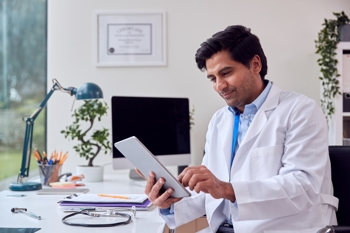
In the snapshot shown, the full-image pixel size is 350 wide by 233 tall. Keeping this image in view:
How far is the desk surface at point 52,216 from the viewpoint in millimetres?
1399

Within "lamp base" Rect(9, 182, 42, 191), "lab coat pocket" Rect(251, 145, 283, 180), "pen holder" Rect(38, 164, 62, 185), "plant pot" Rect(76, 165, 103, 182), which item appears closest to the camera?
"lab coat pocket" Rect(251, 145, 283, 180)

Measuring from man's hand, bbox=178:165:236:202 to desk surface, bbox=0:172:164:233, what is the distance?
0.19 metres

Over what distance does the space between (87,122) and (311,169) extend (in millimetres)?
1680

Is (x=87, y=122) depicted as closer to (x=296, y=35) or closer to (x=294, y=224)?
(x=296, y=35)

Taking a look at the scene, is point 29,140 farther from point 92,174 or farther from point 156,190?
point 156,190

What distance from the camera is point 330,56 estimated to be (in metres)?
2.52

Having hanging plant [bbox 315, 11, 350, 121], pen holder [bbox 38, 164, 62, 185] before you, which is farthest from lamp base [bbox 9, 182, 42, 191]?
hanging plant [bbox 315, 11, 350, 121]

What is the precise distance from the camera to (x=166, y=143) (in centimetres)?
248

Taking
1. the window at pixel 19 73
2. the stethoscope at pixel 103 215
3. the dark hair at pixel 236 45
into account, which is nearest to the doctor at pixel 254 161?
the dark hair at pixel 236 45

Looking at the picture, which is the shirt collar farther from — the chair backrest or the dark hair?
the chair backrest

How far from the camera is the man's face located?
1646mm

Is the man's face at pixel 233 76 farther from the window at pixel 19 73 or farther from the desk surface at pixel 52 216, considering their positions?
the window at pixel 19 73

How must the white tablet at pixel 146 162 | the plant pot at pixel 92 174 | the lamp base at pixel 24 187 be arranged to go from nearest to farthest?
the white tablet at pixel 146 162
the lamp base at pixel 24 187
the plant pot at pixel 92 174

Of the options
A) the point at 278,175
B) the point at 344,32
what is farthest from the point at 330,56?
the point at 278,175
